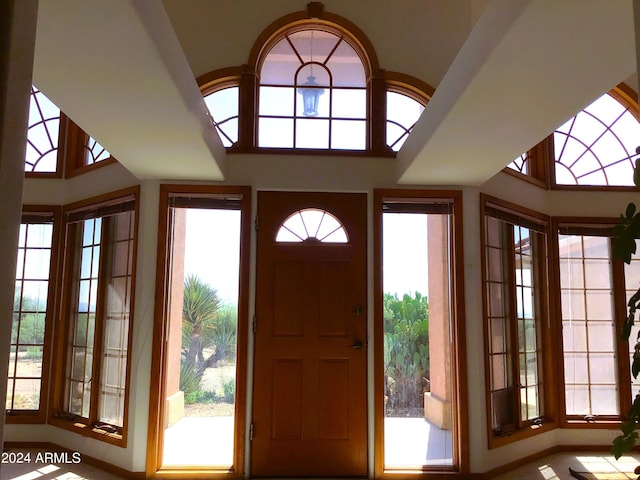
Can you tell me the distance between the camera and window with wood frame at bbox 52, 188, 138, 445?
12.3ft

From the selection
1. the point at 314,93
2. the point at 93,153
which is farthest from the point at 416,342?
the point at 93,153

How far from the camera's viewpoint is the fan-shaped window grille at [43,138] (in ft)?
14.5

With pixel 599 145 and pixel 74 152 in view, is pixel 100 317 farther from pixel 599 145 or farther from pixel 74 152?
pixel 599 145

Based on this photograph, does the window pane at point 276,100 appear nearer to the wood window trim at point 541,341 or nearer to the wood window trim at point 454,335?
the wood window trim at point 454,335

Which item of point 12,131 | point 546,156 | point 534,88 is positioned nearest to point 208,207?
point 534,88

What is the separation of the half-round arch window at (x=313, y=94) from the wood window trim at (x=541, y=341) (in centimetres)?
123

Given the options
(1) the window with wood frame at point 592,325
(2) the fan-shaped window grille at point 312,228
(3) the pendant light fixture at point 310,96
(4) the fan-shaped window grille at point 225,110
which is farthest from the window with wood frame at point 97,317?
(1) the window with wood frame at point 592,325

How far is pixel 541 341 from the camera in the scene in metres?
4.25

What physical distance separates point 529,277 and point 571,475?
5.13 ft

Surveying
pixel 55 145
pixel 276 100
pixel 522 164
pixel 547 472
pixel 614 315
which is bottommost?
pixel 547 472

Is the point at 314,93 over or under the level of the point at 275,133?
over

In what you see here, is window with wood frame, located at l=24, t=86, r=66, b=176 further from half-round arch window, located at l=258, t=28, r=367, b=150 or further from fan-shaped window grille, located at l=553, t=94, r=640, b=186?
fan-shaped window grille, located at l=553, t=94, r=640, b=186

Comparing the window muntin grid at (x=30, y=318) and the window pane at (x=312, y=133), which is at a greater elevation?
the window pane at (x=312, y=133)

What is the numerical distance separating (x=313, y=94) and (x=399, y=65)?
0.74 m
